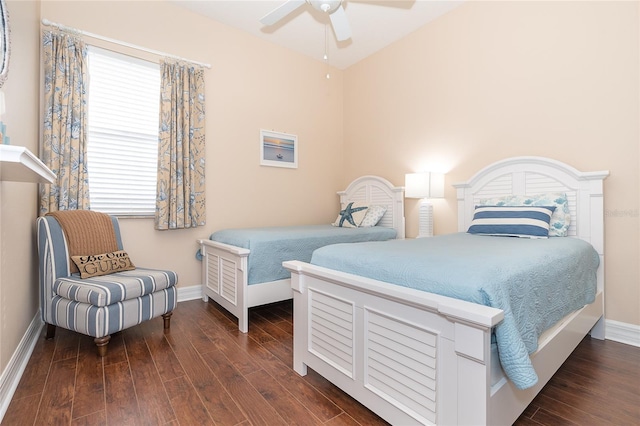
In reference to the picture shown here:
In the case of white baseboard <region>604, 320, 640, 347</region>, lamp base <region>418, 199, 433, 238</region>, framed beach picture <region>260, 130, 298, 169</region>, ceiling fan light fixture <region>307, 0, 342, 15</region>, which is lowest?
white baseboard <region>604, 320, 640, 347</region>

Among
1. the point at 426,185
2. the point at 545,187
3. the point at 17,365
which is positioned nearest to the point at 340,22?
the point at 426,185

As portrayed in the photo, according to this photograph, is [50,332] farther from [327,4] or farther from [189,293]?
[327,4]

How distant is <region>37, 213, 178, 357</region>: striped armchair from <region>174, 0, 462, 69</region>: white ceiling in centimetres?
255

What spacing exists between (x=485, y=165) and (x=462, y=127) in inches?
18.2

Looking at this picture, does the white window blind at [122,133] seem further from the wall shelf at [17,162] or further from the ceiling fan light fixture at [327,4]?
the ceiling fan light fixture at [327,4]

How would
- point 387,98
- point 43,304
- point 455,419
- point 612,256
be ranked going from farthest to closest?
1. point 387,98
2. point 612,256
3. point 43,304
4. point 455,419

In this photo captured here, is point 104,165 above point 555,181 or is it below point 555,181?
above

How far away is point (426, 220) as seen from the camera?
3.27 metres

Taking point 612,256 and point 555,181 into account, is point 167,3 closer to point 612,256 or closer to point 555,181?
point 555,181

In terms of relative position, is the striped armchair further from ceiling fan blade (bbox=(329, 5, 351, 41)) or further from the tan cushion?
ceiling fan blade (bbox=(329, 5, 351, 41))

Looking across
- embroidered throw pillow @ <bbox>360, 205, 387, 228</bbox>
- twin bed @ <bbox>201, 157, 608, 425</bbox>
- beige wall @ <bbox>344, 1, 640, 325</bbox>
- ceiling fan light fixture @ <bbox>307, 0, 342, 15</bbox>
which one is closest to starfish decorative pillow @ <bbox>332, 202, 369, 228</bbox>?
embroidered throw pillow @ <bbox>360, 205, 387, 228</bbox>

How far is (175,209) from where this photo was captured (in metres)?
3.03

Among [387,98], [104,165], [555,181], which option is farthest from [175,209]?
[555,181]

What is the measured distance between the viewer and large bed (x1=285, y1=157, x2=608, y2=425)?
3.38 feet
